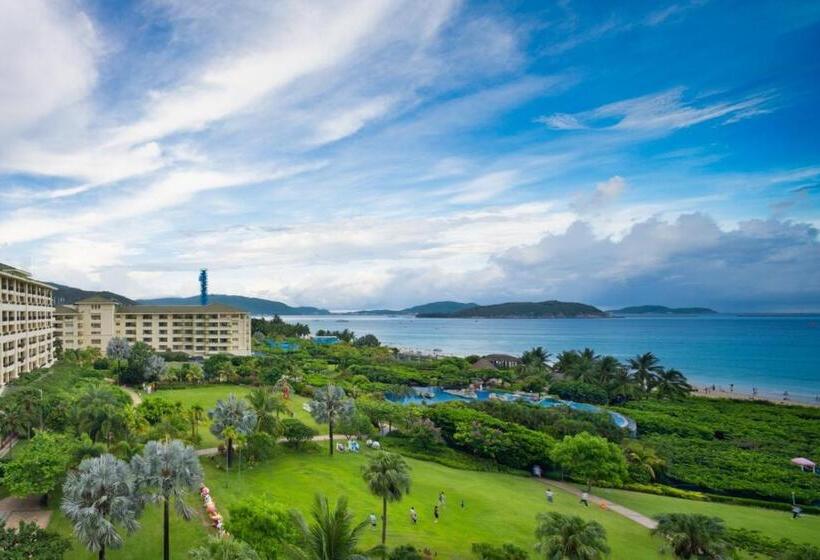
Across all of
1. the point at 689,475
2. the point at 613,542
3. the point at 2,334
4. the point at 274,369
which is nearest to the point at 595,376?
the point at 689,475

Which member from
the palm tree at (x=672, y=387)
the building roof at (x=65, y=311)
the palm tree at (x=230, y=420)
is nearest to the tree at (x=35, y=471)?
the palm tree at (x=230, y=420)

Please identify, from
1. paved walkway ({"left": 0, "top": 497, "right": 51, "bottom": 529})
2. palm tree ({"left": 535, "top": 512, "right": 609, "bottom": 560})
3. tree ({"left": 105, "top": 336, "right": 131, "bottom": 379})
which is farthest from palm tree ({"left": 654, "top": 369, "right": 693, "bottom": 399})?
tree ({"left": 105, "top": 336, "right": 131, "bottom": 379})

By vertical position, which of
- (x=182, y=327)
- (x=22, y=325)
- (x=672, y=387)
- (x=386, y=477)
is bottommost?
(x=672, y=387)

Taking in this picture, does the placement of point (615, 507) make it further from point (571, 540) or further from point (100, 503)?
point (100, 503)

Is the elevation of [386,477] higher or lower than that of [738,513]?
higher

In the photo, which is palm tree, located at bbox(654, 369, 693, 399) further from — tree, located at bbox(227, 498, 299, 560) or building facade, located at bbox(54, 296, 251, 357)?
building facade, located at bbox(54, 296, 251, 357)

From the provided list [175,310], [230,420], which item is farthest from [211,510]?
[175,310]
